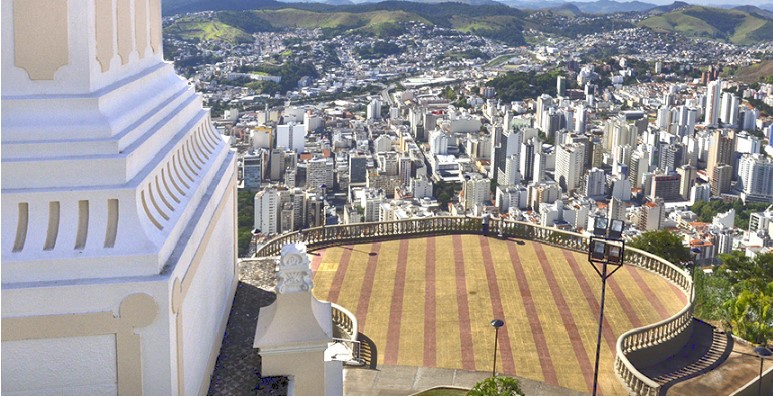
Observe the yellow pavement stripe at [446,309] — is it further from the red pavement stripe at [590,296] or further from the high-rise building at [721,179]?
the high-rise building at [721,179]

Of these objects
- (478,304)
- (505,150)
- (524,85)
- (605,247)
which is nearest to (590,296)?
(478,304)

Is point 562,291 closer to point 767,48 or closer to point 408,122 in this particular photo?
point 408,122

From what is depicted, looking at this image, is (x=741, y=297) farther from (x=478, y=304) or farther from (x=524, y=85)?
(x=524, y=85)

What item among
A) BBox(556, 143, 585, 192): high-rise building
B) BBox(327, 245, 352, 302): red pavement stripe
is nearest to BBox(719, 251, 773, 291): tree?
BBox(327, 245, 352, 302): red pavement stripe

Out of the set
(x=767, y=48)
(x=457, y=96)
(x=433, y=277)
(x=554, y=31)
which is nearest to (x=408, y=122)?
(x=457, y=96)

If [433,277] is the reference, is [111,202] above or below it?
above

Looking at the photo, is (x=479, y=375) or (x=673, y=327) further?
(x=673, y=327)
